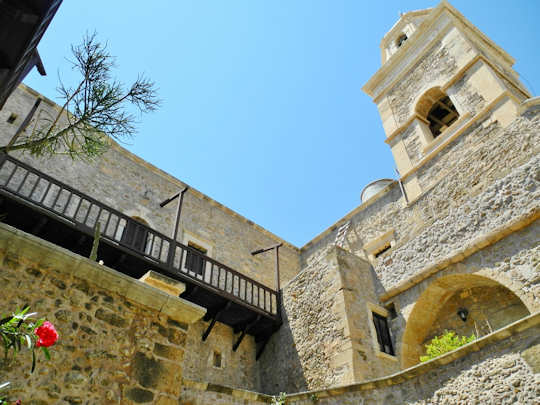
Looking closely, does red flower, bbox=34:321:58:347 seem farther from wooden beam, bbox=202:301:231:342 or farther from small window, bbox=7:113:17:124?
small window, bbox=7:113:17:124

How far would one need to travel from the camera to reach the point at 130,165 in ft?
38.2

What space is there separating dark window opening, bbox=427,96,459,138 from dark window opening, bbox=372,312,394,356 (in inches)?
315

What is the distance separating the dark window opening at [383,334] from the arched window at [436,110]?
26.2 ft

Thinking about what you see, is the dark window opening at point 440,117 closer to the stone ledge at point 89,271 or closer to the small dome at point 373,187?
the small dome at point 373,187

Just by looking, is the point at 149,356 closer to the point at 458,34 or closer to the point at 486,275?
the point at 486,275

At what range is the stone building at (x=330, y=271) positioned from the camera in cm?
371

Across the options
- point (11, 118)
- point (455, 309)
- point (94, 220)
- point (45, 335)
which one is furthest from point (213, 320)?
point (11, 118)

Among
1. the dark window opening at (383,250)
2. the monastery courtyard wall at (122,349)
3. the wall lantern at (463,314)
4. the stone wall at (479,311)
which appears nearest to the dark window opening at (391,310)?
the stone wall at (479,311)

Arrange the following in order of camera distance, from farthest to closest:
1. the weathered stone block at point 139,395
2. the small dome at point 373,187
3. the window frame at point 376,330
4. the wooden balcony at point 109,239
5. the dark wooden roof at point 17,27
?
the small dome at point 373,187 → the window frame at point 376,330 → the wooden balcony at point 109,239 → the weathered stone block at point 139,395 → the dark wooden roof at point 17,27

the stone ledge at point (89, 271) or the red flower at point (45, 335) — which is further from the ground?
the stone ledge at point (89, 271)

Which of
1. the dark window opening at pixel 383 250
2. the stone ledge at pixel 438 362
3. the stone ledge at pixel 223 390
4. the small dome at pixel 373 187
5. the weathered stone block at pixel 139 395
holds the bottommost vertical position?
the weathered stone block at pixel 139 395

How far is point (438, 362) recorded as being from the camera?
16.2 feet

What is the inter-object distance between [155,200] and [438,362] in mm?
8808

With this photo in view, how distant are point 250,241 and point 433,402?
9038mm
